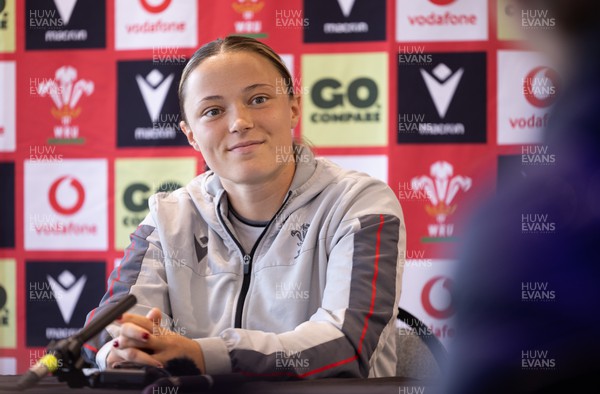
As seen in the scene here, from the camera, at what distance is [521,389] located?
1.60 ft

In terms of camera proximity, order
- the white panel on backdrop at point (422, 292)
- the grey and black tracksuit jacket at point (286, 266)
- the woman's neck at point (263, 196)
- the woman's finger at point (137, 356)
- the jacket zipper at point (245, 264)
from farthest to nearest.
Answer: the white panel on backdrop at point (422, 292)
the woman's neck at point (263, 196)
the jacket zipper at point (245, 264)
the grey and black tracksuit jacket at point (286, 266)
the woman's finger at point (137, 356)

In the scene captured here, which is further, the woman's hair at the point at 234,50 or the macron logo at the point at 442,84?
the macron logo at the point at 442,84

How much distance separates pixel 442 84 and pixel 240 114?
150 centimetres

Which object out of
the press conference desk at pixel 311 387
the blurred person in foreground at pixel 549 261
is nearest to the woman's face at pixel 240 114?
the press conference desk at pixel 311 387

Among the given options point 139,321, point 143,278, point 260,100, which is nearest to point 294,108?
point 260,100

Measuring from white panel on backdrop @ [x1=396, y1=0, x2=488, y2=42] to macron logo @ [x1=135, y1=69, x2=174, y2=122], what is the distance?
104 centimetres

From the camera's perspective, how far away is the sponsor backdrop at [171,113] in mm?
3000

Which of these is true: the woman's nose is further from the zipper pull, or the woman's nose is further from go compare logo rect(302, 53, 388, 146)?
go compare logo rect(302, 53, 388, 146)

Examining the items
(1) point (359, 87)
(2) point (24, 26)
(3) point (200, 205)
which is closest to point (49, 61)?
(2) point (24, 26)

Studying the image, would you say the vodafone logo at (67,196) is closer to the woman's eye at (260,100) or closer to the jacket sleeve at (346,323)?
the woman's eye at (260,100)

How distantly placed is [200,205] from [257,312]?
0.33 metres

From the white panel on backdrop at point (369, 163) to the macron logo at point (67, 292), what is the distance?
4.08 feet

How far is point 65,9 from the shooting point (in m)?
3.19

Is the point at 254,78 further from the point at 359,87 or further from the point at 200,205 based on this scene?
the point at 359,87
